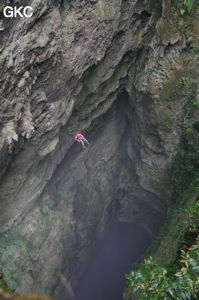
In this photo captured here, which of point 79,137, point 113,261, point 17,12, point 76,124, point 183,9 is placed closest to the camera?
point 17,12

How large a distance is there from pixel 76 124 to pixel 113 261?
10435mm

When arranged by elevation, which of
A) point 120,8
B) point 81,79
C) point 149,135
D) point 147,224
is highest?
point 120,8

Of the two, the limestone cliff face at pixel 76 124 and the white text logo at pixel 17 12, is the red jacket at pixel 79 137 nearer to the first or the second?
the limestone cliff face at pixel 76 124

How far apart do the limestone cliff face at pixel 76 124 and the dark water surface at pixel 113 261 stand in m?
1.85

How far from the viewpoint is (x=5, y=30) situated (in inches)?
262

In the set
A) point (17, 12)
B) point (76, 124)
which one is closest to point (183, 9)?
point (76, 124)

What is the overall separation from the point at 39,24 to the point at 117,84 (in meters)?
5.18

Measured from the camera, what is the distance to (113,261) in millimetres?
17312

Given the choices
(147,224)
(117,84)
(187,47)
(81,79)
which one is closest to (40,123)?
(81,79)

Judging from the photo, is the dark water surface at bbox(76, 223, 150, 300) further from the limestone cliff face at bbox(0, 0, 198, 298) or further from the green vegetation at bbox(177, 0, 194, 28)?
the green vegetation at bbox(177, 0, 194, 28)

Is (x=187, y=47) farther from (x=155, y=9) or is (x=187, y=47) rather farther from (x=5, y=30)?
(x=5, y=30)

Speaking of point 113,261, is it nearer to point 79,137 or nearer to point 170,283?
point 79,137

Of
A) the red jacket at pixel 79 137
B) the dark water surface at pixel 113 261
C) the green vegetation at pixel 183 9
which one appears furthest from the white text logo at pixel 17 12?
the dark water surface at pixel 113 261

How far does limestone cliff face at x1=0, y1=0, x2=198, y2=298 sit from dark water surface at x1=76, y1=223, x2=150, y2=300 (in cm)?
185
